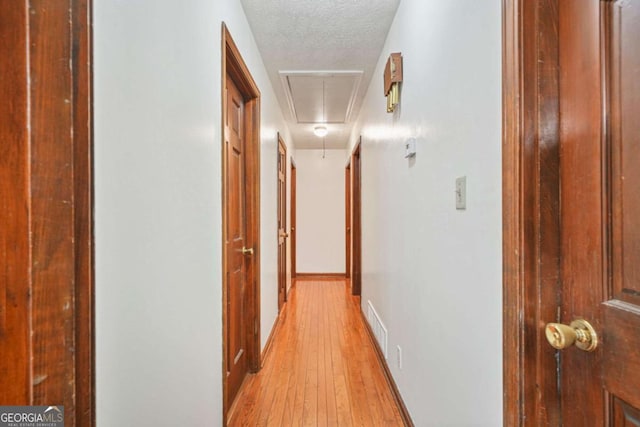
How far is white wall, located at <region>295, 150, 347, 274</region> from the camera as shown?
6.00 metres

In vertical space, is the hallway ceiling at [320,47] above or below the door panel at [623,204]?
above

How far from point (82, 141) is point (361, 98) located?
322cm

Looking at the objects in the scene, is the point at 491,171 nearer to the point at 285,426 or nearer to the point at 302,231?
the point at 285,426

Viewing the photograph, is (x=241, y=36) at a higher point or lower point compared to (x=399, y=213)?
higher

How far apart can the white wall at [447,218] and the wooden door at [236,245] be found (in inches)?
41.1

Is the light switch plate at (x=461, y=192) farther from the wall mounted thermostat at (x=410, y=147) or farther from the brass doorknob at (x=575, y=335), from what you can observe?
the wall mounted thermostat at (x=410, y=147)

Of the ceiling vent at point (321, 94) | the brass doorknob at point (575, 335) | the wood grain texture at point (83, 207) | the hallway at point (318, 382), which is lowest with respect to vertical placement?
the hallway at point (318, 382)

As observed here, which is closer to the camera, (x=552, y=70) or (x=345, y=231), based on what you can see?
(x=552, y=70)

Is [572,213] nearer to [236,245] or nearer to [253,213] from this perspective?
[236,245]

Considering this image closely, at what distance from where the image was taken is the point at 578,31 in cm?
70

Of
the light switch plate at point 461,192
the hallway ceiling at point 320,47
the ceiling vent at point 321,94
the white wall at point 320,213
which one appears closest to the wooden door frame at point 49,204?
the light switch plate at point 461,192

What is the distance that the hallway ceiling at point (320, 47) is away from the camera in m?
1.95

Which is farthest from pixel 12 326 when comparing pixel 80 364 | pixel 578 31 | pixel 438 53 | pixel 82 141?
pixel 438 53

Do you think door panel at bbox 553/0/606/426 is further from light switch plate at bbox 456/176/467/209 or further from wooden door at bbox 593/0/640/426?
light switch plate at bbox 456/176/467/209
